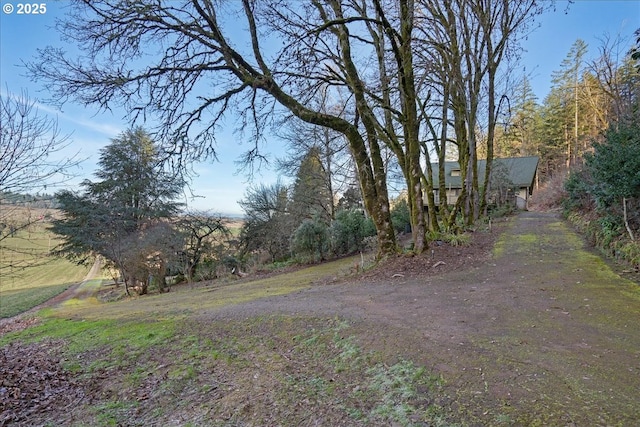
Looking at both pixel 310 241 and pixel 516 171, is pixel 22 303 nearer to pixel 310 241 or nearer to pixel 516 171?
pixel 310 241

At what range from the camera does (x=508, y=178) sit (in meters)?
25.6

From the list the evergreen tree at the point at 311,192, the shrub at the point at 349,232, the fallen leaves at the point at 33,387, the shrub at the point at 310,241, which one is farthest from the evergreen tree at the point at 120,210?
the fallen leaves at the point at 33,387

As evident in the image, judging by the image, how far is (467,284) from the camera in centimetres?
685

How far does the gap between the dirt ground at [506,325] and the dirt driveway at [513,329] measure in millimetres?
14

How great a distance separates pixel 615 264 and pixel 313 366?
7279 millimetres

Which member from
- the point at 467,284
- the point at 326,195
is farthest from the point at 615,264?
the point at 326,195

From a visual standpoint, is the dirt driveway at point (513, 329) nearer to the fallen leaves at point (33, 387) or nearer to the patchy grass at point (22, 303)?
the fallen leaves at point (33, 387)

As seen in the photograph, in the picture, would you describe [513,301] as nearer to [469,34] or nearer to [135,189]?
[469,34]

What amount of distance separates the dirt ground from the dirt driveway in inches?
0.5

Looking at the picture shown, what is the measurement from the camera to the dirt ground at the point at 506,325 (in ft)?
8.66

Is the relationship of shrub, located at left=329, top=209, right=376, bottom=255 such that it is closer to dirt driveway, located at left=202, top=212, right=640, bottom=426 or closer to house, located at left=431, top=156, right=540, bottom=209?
house, located at left=431, top=156, right=540, bottom=209

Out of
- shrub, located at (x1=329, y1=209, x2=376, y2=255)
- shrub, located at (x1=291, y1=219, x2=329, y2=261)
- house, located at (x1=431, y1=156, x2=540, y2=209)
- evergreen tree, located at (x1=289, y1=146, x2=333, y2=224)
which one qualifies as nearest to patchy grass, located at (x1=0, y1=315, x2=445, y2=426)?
shrub, located at (x1=291, y1=219, x2=329, y2=261)

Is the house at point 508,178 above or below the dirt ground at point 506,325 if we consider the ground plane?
above

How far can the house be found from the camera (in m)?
24.1
